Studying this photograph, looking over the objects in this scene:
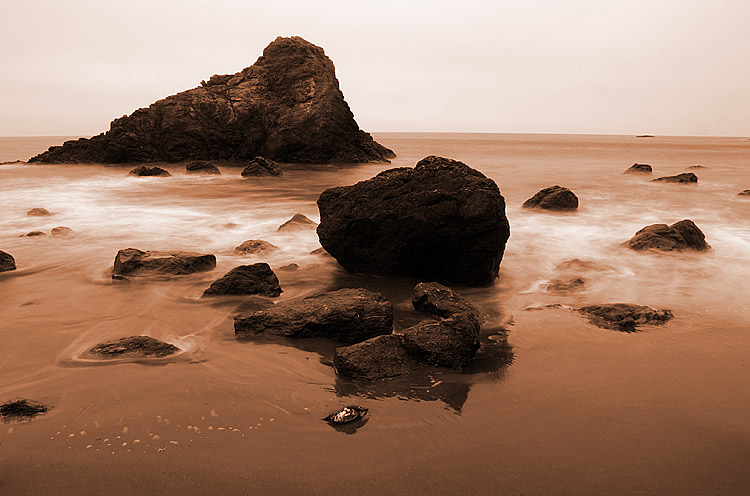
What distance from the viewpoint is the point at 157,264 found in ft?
18.3

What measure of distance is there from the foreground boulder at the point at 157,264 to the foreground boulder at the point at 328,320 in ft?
6.14

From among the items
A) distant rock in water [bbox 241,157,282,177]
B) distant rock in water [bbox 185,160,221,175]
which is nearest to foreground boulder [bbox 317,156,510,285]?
distant rock in water [bbox 241,157,282,177]

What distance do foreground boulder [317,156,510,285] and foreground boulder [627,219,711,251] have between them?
2548mm

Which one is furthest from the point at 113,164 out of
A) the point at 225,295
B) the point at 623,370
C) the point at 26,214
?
the point at 623,370

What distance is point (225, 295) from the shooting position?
4.85 meters

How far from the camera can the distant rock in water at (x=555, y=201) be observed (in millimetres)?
10719

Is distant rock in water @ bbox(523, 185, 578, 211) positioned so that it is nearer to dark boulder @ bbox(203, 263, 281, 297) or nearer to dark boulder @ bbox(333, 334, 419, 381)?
dark boulder @ bbox(203, 263, 281, 297)

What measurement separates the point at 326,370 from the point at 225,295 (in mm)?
1830

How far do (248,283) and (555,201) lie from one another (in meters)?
7.59

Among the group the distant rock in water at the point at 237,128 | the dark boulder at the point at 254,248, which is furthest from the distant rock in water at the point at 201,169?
the dark boulder at the point at 254,248

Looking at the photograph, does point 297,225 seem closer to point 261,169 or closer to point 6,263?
point 6,263

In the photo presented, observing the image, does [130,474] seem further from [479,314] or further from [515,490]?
[479,314]

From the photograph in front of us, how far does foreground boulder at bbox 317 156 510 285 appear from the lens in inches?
213

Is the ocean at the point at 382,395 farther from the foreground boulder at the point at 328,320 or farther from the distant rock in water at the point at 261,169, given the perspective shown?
the distant rock in water at the point at 261,169
